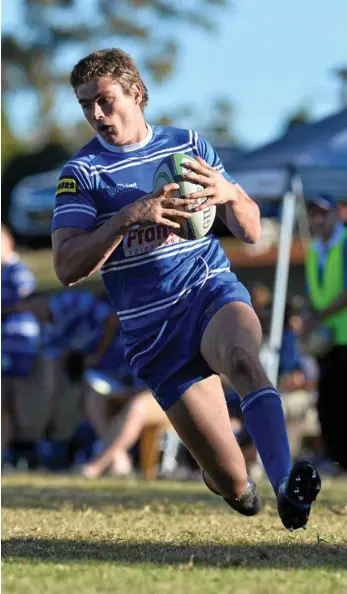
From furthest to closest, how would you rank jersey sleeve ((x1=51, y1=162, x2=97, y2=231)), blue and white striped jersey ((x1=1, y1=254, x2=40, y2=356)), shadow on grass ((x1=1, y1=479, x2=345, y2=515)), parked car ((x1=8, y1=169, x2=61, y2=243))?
parked car ((x1=8, y1=169, x2=61, y2=243)) < blue and white striped jersey ((x1=1, y1=254, x2=40, y2=356)) < shadow on grass ((x1=1, y1=479, x2=345, y2=515)) < jersey sleeve ((x1=51, y1=162, x2=97, y2=231))

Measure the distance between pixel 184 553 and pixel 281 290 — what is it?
7994mm

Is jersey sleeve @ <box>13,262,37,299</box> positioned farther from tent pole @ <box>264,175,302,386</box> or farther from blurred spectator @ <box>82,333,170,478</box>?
tent pole @ <box>264,175,302,386</box>

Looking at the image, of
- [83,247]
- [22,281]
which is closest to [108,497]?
[83,247]

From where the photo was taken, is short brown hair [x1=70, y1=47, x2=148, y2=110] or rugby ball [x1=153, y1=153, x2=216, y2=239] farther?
short brown hair [x1=70, y1=47, x2=148, y2=110]

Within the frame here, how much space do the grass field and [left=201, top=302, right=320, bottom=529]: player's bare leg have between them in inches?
9.6

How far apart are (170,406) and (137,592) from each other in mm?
1942

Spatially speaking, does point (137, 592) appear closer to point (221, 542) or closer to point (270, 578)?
point (270, 578)

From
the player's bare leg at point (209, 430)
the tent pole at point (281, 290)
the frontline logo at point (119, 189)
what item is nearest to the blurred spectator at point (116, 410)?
the tent pole at point (281, 290)

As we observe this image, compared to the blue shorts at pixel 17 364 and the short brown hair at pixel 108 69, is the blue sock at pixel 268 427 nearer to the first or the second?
the short brown hair at pixel 108 69

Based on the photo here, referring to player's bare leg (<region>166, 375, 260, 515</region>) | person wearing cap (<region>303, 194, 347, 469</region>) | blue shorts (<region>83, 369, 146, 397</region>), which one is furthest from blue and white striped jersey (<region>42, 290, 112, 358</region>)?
player's bare leg (<region>166, 375, 260, 515</region>)

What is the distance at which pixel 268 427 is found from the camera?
17.1ft

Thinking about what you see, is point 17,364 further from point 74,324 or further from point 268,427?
point 268,427

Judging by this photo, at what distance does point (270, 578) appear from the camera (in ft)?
14.0

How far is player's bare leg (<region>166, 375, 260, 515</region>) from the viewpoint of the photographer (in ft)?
Answer: 18.8
